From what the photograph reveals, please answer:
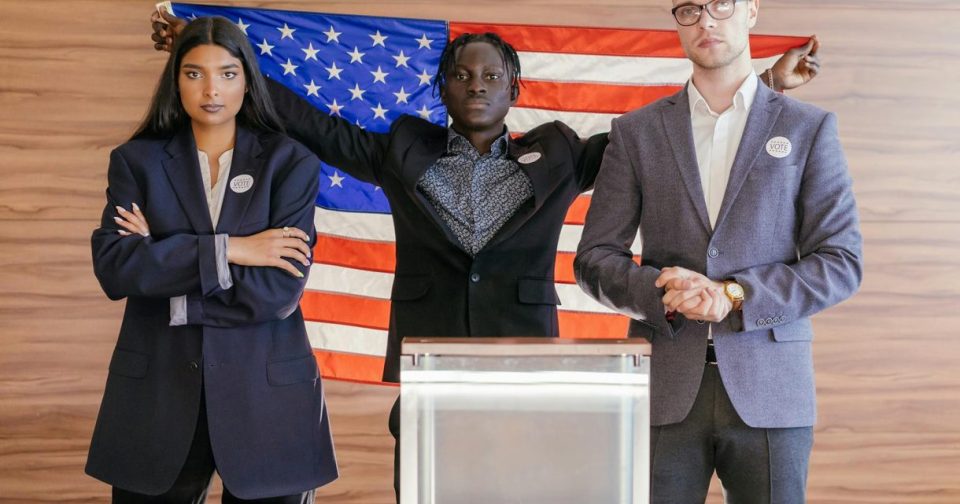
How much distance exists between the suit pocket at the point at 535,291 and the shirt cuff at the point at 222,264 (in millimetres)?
668

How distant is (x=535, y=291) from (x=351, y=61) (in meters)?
0.98

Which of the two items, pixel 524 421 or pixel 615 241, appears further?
pixel 615 241

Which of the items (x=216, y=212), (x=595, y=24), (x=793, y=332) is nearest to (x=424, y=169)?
(x=216, y=212)

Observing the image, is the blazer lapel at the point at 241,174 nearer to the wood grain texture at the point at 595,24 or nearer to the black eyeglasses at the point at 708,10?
the black eyeglasses at the point at 708,10

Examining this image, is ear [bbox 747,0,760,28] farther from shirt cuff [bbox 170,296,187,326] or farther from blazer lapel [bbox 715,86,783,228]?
shirt cuff [bbox 170,296,187,326]

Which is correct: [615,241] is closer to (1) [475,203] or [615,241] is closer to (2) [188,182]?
(1) [475,203]

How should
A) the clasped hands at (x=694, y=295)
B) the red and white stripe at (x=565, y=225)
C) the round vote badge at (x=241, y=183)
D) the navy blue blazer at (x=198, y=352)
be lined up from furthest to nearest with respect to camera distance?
1. the red and white stripe at (x=565, y=225)
2. the round vote badge at (x=241, y=183)
3. the navy blue blazer at (x=198, y=352)
4. the clasped hands at (x=694, y=295)

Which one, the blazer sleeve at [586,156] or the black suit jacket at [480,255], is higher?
the blazer sleeve at [586,156]

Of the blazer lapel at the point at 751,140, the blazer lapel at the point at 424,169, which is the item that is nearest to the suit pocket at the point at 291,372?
the blazer lapel at the point at 424,169

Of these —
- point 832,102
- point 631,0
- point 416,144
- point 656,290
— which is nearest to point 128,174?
point 416,144

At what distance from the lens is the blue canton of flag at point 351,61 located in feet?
9.36

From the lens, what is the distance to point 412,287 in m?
2.38

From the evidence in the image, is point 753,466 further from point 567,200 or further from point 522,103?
point 522,103

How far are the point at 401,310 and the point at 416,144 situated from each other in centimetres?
41
